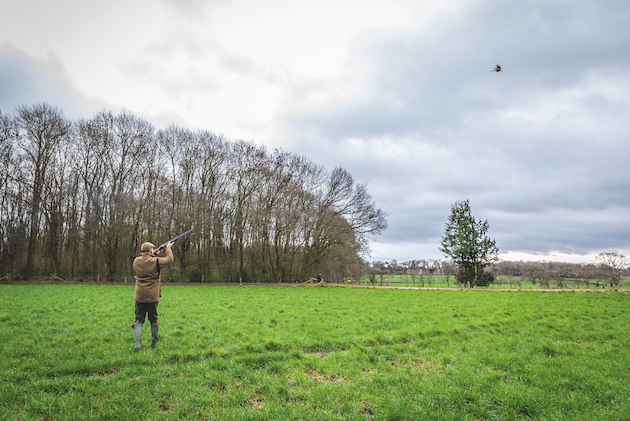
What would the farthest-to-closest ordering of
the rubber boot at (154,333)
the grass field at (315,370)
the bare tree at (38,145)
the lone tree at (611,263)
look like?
the lone tree at (611,263), the bare tree at (38,145), the rubber boot at (154,333), the grass field at (315,370)

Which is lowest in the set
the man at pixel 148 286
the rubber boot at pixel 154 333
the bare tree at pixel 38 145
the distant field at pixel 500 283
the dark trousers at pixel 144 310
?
the distant field at pixel 500 283

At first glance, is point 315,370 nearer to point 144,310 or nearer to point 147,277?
point 144,310

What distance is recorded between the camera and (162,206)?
2903cm

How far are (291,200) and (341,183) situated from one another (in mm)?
6311

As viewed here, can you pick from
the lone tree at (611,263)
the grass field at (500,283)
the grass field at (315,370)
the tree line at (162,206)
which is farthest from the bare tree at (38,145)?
A: the lone tree at (611,263)

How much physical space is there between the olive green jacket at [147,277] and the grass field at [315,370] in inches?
41.3

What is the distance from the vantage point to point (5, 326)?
26.3 ft

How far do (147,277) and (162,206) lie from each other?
25.3m

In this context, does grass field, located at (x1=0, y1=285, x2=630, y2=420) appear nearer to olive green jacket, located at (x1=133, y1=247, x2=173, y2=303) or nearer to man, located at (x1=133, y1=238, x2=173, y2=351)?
man, located at (x1=133, y1=238, x2=173, y2=351)

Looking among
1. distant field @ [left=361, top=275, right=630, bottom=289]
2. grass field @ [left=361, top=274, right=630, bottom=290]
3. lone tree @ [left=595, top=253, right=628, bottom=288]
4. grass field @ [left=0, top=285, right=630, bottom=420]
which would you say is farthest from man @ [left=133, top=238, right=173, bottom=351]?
lone tree @ [left=595, top=253, right=628, bottom=288]

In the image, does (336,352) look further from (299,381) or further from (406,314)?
(406,314)

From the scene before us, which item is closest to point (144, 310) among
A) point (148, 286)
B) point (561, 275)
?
point (148, 286)

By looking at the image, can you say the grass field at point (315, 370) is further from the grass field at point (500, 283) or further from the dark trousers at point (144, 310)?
the grass field at point (500, 283)

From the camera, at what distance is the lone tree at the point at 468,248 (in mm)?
34844
